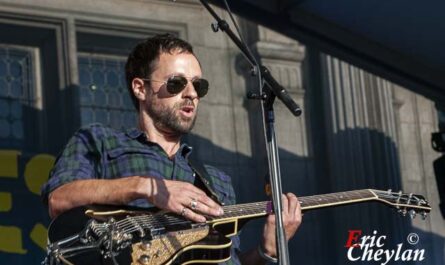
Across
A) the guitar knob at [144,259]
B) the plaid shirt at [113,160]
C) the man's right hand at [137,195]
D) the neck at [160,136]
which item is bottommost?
the guitar knob at [144,259]

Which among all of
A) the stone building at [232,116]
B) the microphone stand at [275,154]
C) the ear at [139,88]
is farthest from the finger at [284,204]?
the stone building at [232,116]

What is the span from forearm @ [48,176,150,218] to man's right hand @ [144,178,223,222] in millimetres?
35

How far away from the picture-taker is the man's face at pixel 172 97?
14.3 ft

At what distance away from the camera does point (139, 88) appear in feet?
14.7

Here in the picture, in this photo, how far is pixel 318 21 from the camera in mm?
7898

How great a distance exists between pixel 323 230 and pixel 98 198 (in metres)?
4.67

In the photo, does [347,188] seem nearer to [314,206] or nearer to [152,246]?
[314,206]

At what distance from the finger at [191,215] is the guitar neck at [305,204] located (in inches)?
5.0

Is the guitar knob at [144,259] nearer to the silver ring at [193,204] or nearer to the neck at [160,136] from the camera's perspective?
the silver ring at [193,204]

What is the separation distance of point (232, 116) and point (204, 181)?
13.0ft

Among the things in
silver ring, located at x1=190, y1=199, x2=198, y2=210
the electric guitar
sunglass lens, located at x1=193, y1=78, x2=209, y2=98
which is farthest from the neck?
silver ring, located at x1=190, y1=199, x2=198, y2=210

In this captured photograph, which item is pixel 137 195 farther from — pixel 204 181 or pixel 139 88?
pixel 139 88

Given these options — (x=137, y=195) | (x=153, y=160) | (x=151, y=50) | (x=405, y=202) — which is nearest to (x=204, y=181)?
(x=153, y=160)

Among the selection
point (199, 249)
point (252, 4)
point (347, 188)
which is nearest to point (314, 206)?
point (199, 249)
